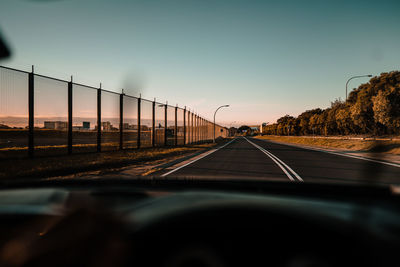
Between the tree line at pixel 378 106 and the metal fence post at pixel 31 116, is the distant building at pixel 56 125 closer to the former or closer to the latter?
the metal fence post at pixel 31 116

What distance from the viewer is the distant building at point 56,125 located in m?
13.4

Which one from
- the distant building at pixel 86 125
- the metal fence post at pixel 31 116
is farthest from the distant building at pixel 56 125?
the distant building at pixel 86 125

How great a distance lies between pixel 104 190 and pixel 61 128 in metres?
13.3

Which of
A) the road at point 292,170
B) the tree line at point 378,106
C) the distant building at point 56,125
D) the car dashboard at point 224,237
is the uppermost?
the tree line at point 378,106

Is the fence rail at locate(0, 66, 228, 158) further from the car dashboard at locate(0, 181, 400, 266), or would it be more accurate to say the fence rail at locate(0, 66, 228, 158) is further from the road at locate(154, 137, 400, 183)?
the car dashboard at locate(0, 181, 400, 266)

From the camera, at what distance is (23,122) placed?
11.8 metres

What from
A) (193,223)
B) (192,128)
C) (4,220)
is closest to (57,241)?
(193,223)

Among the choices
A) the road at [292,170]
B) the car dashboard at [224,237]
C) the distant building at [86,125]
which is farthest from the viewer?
the distant building at [86,125]

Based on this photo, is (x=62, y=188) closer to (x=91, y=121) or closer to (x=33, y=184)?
(x=33, y=184)

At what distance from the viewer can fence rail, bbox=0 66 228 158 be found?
449 inches

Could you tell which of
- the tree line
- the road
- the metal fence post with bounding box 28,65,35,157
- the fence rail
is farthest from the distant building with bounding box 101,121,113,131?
the tree line

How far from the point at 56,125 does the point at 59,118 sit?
1.56 ft

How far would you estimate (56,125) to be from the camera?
14.0 m

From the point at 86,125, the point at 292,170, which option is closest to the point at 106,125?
the point at 86,125
